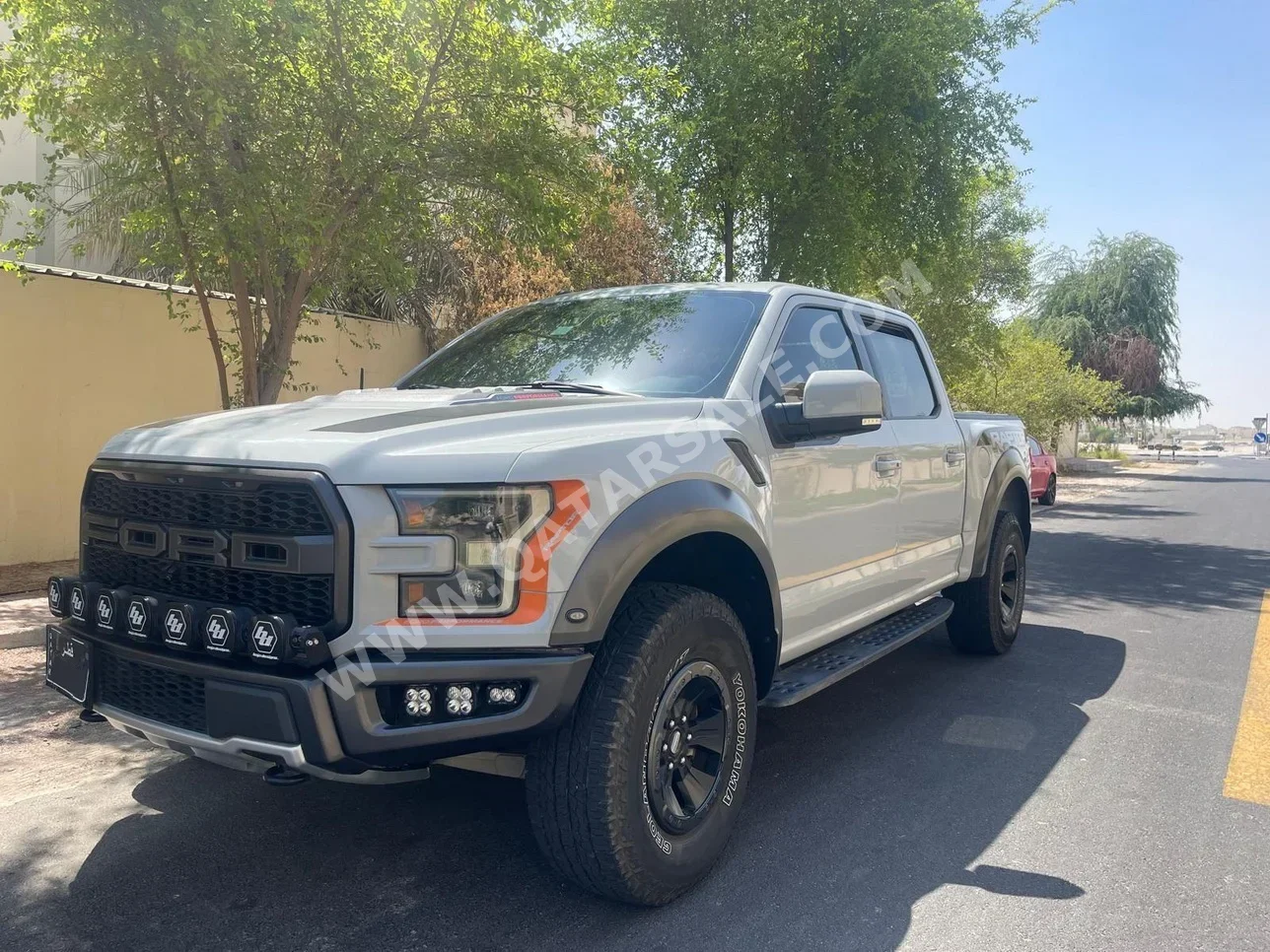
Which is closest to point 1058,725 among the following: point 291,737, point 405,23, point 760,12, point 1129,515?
point 291,737

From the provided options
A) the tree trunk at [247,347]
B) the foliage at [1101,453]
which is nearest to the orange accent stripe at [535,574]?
the tree trunk at [247,347]

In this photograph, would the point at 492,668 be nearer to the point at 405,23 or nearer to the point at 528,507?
the point at 528,507

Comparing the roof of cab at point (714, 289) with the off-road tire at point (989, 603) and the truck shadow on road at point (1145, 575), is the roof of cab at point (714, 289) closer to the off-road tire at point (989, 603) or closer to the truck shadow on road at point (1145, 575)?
the off-road tire at point (989, 603)

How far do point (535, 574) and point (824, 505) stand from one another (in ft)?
5.39

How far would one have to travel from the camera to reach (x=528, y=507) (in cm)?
265

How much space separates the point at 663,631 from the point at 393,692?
2.55ft

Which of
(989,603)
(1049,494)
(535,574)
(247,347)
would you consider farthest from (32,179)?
(1049,494)

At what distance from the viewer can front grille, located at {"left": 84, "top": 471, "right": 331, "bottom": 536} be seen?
2.59 m

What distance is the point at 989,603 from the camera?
6.03 meters

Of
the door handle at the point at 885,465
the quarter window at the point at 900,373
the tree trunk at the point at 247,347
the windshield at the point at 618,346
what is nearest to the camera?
the windshield at the point at 618,346

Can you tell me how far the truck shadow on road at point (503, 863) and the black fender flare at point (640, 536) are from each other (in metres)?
0.92

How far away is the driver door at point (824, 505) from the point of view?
371 cm

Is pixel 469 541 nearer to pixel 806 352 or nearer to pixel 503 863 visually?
pixel 503 863

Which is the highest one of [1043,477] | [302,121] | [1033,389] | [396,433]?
[302,121]
